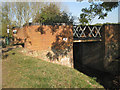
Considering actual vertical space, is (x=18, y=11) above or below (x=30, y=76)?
above

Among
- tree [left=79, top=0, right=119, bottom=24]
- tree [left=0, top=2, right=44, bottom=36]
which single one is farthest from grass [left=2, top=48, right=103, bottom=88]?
tree [left=0, top=2, right=44, bottom=36]

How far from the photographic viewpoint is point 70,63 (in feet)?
40.4

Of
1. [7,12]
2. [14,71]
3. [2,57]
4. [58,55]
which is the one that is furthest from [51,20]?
[7,12]

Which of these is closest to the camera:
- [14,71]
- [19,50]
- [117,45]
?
[14,71]

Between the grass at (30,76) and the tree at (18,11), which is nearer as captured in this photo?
the grass at (30,76)

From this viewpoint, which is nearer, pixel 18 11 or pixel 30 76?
pixel 30 76

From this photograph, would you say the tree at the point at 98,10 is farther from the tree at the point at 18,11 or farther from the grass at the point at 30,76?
the tree at the point at 18,11

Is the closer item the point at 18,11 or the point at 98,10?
the point at 98,10

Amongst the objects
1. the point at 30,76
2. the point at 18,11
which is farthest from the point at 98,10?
the point at 18,11

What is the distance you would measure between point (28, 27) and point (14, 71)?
512cm

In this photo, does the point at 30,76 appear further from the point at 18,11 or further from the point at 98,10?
the point at 18,11

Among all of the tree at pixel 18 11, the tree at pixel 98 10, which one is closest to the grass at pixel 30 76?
the tree at pixel 98 10

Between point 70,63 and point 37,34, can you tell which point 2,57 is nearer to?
point 37,34

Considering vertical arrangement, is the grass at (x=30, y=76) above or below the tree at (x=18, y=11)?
below
